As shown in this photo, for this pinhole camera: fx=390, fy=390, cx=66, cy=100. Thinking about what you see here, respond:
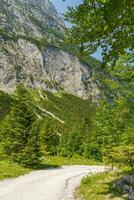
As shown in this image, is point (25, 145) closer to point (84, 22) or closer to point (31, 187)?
point (31, 187)

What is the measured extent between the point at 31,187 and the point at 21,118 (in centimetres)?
1843

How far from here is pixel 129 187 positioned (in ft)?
63.2

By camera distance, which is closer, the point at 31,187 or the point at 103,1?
the point at 103,1

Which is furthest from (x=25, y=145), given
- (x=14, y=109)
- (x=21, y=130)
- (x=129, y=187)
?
(x=129, y=187)

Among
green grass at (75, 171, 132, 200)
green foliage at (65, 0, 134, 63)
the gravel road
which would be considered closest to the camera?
green foliage at (65, 0, 134, 63)

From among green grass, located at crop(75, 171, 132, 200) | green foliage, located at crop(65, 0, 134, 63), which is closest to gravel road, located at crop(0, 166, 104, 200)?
green grass, located at crop(75, 171, 132, 200)

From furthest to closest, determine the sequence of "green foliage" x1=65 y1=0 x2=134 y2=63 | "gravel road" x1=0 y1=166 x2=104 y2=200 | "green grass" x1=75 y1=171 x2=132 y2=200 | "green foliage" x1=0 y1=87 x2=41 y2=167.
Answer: "green foliage" x1=0 y1=87 x2=41 y2=167
"gravel road" x1=0 y1=166 x2=104 y2=200
"green grass" x1=75 y1=171 x2=132 y2=200
"green foliage" x1=65 y1=0 x2=134 y2=63

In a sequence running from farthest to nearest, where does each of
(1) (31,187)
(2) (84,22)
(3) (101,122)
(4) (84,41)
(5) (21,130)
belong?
(3) (101,122)
(5) (21,130)
(1) (31,187)
(4) (84,41)
(2) (84,22)

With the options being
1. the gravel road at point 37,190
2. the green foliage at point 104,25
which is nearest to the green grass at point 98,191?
the gravel road at point 37,190

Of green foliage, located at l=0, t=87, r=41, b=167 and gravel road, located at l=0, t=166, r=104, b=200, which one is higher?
green foliage, located at l=0, t=87, r=41, b=167

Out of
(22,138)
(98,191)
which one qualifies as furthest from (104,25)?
(22,138)

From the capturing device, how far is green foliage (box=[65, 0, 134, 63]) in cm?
1141

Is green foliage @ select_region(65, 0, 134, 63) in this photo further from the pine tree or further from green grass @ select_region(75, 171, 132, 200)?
the pine tree

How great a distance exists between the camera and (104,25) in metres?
12.9
